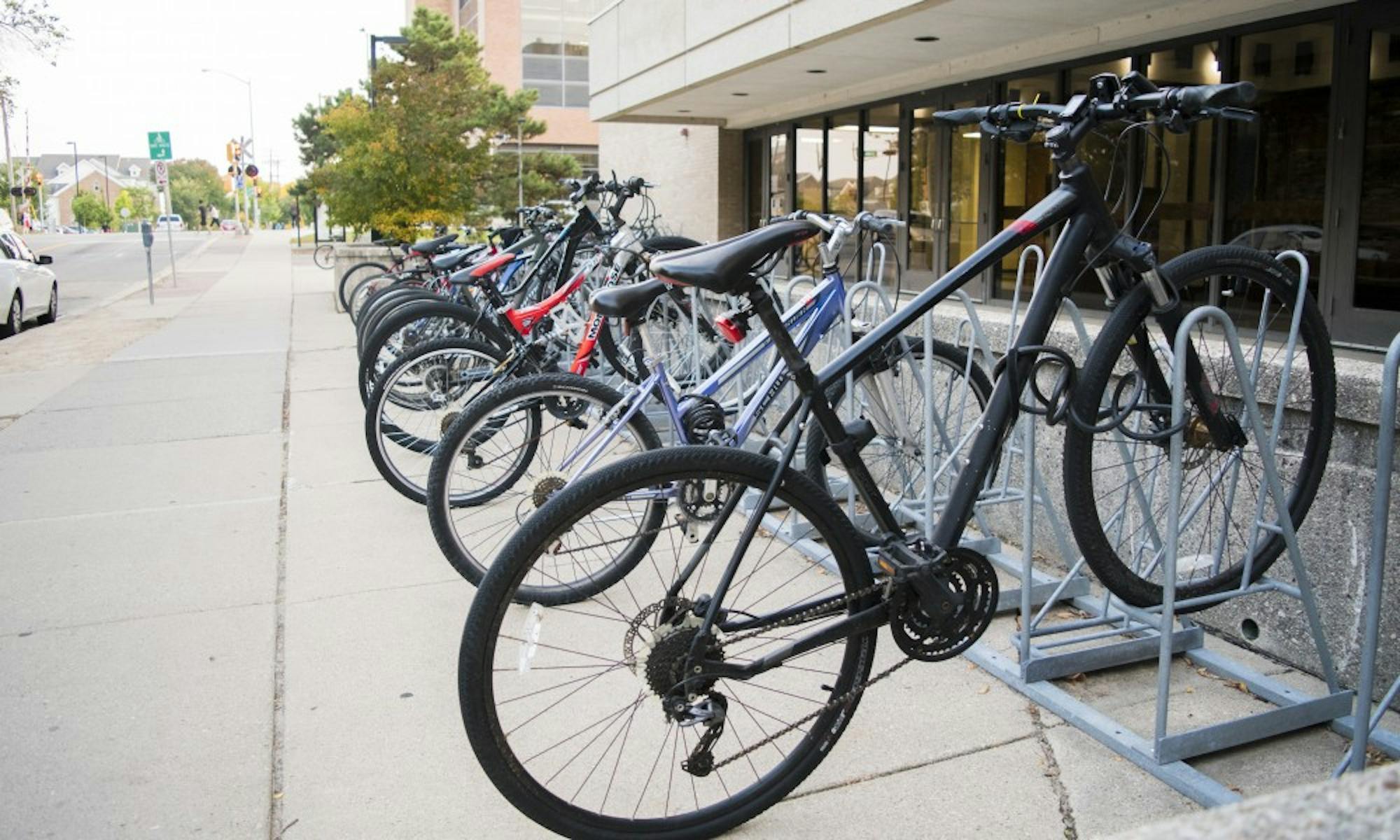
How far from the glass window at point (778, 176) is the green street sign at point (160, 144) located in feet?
45.2

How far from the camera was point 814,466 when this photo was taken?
367 cm

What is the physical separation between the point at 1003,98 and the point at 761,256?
8.54 m

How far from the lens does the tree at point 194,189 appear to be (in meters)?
135

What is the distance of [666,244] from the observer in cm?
623

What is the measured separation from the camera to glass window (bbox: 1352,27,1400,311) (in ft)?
22.2

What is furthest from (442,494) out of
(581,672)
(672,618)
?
(672,618)

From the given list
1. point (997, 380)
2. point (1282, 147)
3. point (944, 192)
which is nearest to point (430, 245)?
point (944, 192)

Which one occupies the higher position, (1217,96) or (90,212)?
(90,212)

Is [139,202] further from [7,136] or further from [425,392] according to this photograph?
[425,392]

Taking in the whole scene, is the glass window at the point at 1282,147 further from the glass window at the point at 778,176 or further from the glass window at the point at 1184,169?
the glass window at the point at 778,176

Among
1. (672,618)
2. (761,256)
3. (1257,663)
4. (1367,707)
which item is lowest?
(1257,663)

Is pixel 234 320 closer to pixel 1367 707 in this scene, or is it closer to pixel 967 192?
pixel 967 192

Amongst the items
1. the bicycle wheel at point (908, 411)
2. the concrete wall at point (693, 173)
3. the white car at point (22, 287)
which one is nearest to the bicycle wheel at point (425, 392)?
the bicycle wheel at point (908, 411)

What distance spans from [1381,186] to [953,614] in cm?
573
